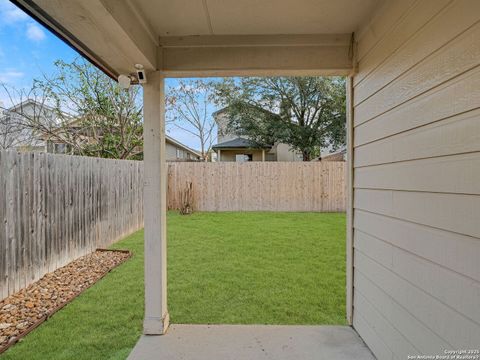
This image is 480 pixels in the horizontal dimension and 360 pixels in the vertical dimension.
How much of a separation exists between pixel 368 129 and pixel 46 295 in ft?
10.7

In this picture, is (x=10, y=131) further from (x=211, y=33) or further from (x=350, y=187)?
(x=350, y=187)

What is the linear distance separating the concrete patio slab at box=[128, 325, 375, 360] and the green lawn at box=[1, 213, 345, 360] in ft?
0.44

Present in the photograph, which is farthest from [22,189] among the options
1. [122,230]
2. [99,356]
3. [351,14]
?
[351,14]

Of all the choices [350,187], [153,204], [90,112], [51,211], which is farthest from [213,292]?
[90,112]

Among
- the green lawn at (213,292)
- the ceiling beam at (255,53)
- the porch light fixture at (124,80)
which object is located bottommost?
the green lawn at (213,292)

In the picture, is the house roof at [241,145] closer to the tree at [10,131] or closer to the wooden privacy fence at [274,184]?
the wooden privacy fence at [274,184]

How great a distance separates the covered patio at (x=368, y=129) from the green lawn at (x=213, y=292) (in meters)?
0.26

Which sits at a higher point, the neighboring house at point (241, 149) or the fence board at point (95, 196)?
the neighboring house at point (241, 149)

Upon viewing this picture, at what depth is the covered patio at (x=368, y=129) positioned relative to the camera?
1.13m

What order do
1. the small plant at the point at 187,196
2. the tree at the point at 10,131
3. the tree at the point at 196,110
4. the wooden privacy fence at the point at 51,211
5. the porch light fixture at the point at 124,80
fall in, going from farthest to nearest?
the tree at the point at 196,110, the small plant at the point at 187,196, the tree at the point at 10,131, the wooden privacy fence at the point at 51,211, the porch light fixture at the point at 124,80

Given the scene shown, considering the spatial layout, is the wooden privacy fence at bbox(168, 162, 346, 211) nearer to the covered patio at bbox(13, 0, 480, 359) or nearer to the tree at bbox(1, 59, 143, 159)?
the tree at bbox(1, 59, 143, 159)

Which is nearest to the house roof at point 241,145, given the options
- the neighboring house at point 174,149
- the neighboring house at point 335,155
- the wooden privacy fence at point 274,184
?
the neighboring house at point 174,149

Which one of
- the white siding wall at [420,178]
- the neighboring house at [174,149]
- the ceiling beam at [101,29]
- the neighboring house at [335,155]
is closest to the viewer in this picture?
the white siding wall at [420,178]

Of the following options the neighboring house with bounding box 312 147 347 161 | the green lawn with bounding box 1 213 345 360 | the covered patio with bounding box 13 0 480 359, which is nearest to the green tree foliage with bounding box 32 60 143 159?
the green lawn with bounding box 1 213 345 360
